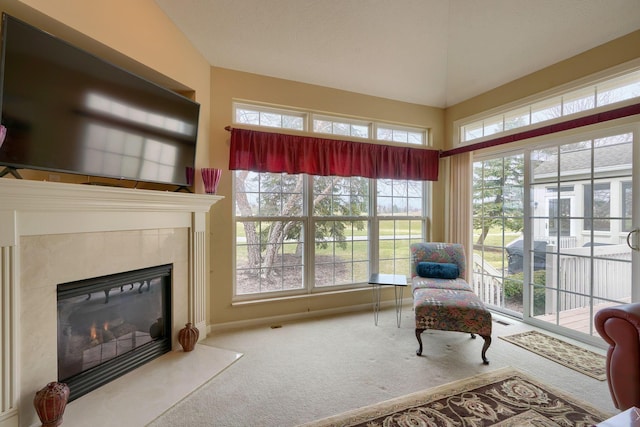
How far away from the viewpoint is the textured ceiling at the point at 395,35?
2.22 metres

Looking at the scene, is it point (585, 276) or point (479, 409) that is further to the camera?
point (585, 276)

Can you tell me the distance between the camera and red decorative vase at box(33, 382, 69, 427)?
1.43 meters

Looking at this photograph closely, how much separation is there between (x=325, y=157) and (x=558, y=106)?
2494 millimetres

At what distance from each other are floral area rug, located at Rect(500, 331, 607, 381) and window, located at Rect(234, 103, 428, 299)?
1.45 m

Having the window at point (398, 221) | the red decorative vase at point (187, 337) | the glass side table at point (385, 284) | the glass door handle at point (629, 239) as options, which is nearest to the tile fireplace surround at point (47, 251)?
the red decorative vase at point (187, 337)

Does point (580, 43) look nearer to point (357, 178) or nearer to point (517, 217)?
point (517, 217)

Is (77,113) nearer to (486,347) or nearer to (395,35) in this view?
(395,35)

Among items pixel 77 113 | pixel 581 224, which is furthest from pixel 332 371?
pixel 581 224

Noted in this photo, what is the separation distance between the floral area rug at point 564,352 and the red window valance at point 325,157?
6.89 feet

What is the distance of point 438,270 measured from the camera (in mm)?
3139

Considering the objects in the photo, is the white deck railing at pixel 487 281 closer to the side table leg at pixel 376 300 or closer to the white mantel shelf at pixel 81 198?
the side table leg at pixel 376 300

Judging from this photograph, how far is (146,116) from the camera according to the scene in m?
2.05

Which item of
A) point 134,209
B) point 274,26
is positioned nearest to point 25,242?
point 134,209

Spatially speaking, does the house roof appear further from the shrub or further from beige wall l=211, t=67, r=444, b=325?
beige wall l=211, t=67, r=444, b=325
